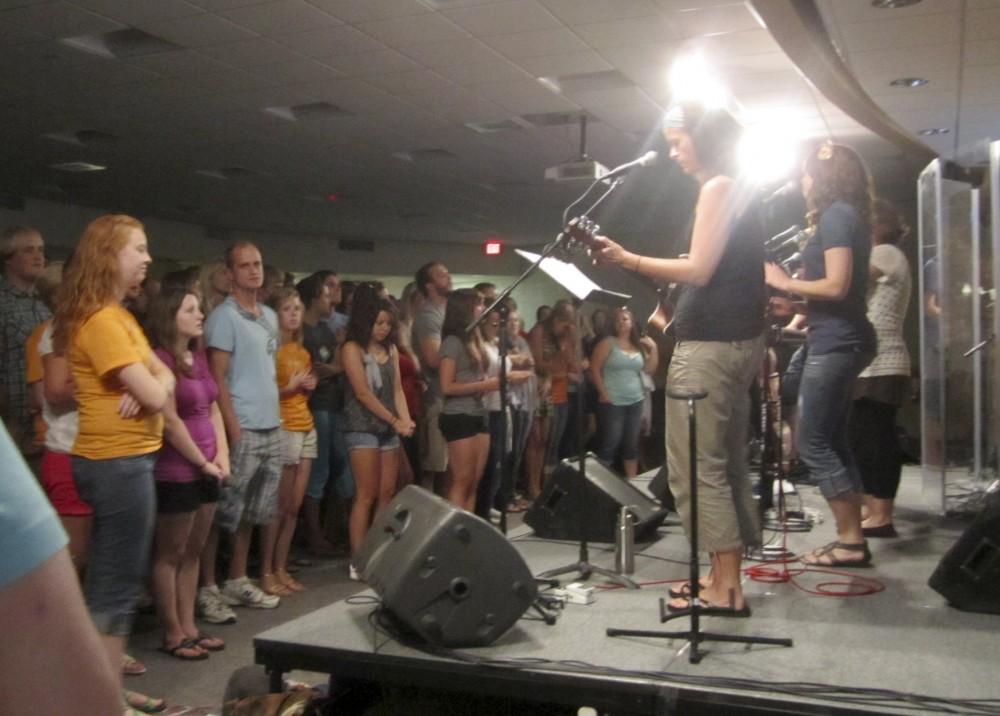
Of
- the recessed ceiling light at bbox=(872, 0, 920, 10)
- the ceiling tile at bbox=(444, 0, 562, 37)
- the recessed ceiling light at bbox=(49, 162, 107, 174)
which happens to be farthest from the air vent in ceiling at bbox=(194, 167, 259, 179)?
the recessed ceiling light at bbox=(872, 0, 920, 10)

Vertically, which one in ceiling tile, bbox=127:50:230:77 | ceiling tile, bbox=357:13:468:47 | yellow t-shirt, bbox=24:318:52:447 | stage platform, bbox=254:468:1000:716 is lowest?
stage platform, bbox=254:468:1000:716

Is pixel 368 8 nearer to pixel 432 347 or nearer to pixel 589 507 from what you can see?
pixel 432 347

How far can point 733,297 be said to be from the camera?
8.87ft

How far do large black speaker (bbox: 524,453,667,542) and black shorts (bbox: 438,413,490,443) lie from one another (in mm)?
821

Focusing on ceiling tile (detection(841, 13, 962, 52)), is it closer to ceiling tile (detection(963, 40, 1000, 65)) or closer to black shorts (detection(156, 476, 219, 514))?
ceiling tile (detection(963, 40, 1000, 65))

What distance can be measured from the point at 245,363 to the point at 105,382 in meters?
1.13

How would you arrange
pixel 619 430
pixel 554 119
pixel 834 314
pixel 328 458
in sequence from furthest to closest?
pixel 554 119, pixel 619 430, pixel 328 458, pixel 834 314

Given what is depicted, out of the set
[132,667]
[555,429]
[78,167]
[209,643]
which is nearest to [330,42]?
[555,429]

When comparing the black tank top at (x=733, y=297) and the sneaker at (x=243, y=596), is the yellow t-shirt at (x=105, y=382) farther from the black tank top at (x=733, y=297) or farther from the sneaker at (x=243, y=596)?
the black tank top at (x=733, y=297)

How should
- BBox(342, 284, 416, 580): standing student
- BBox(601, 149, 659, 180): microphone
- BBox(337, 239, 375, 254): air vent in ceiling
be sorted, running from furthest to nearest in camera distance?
BBox(337, 239, 375, 254): air vent in ceiling < BBox(342, 284, 416, 580): standing student < BBox(601, 149, 659, 180): microphone

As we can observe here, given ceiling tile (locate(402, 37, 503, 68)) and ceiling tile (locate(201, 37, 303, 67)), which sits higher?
ceiling tile (locate(402, 37, 503, 68))

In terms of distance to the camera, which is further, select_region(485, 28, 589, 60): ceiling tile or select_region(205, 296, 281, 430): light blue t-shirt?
select_region(485, 28, 589, 60): ceiling tile

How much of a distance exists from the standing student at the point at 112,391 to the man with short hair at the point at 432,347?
279 centimetres

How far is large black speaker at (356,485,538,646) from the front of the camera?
2.49m
